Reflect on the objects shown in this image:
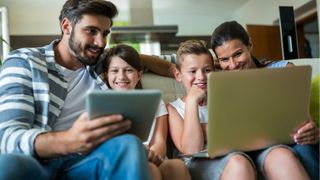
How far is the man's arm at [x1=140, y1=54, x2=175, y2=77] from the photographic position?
160cm

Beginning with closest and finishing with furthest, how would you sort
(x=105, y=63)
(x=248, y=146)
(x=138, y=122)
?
(x=138, y=122), (x=248, y=146), (x=105, y=63)

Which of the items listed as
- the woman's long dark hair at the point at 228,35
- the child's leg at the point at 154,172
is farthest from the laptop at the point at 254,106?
the woman's long dark hair at the point at 228,35

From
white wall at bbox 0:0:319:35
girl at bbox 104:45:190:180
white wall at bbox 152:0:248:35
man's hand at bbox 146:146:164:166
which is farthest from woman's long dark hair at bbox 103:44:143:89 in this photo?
white wall at bbox 152:0:248:35

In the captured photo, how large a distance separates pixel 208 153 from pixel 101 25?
0.58 metres

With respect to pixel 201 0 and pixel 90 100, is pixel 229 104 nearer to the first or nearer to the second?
pixel 90 100

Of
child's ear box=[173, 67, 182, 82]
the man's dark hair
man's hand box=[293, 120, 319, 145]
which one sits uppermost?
the man's dark hair

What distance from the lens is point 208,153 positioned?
1.03 meters

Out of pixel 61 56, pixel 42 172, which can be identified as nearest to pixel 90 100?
pixel 42 172

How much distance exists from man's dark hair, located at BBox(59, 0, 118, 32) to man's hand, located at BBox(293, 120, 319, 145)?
2.40 ft

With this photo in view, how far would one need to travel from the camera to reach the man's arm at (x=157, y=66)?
5.25 feet

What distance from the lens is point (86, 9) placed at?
Result: 1.30m

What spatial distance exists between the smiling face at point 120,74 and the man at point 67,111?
47 mm

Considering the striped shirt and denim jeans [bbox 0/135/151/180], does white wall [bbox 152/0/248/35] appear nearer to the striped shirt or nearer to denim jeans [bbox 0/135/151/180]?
the striped shirt

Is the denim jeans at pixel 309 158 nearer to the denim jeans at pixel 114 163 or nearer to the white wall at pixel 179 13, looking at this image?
the denim jeans at pixel 114 163
